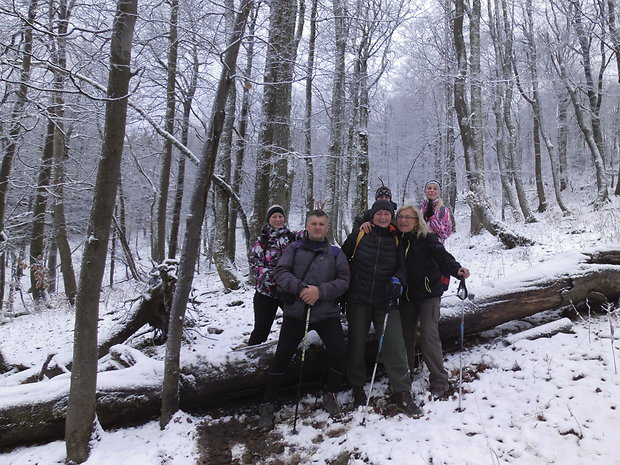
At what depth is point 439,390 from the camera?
3.89m

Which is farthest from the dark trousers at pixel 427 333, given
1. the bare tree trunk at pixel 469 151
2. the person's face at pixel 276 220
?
the bare tree trunk at pixel 469 151

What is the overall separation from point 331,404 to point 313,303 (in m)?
1.12

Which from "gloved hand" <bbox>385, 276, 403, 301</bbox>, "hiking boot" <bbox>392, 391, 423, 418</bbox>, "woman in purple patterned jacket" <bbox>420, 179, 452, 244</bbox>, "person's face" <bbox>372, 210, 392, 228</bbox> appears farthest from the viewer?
"woman in purple patterned jacket" <bbox>420, 179, 452, 244</bbox>

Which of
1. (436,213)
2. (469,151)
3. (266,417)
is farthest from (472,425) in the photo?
(469,151)

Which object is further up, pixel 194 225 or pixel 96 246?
pixel 194 225

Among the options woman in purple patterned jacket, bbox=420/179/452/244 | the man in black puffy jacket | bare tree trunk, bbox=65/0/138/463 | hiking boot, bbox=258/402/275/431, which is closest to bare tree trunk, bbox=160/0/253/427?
bare tree trunk, bbox=65/0/138/463

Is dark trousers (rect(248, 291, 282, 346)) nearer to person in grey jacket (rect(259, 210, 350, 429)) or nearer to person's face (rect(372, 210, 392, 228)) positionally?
person in grey jacket (rect(259, 210, 350, 429))

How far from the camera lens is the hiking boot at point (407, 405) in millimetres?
3636

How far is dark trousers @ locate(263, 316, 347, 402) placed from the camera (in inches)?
155

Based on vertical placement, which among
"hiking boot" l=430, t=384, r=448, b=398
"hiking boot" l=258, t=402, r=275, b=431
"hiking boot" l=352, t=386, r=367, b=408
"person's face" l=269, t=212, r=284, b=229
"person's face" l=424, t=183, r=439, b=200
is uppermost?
"person's face" l=424, t=183, r=439, b=200

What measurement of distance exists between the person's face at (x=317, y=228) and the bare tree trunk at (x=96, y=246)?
1965 millimetres

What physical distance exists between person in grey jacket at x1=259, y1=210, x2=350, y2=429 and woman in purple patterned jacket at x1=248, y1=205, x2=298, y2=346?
69 centimetres

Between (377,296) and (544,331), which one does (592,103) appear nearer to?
(544,331)

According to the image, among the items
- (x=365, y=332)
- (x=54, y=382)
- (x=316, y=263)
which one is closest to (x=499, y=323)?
(x=365, y=332)
